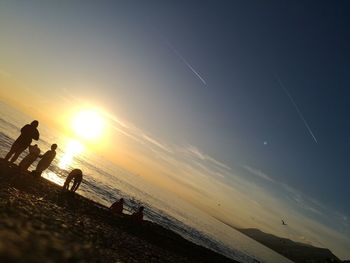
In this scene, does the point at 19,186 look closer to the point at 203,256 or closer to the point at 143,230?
the point at 143,230

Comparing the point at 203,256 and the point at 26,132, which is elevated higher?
the point at 26,132

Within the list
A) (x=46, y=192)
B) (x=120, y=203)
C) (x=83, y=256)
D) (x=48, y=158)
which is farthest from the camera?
(x=120, y=203)

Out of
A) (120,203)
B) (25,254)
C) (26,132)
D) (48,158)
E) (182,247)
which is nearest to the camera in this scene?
(25,254)

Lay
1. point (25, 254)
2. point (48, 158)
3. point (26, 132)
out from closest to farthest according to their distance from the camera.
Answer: point (25, 254), point (26, 132), point (48, 158)

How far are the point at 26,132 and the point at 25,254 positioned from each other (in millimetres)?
17064

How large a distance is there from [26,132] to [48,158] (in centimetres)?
333

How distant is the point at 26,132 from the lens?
A: 2030cm

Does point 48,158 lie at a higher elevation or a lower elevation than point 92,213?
higher

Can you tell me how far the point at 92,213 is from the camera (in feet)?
65.8

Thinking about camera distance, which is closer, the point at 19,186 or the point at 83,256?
the point at 83,256

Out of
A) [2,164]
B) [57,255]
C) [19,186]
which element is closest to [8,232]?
[57,255]

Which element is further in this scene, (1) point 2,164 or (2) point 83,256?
(1) point 2,164

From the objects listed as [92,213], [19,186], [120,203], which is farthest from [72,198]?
[120,203]

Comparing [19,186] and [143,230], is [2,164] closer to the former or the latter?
[19,186]
